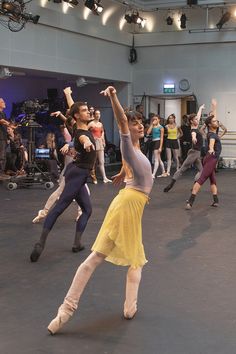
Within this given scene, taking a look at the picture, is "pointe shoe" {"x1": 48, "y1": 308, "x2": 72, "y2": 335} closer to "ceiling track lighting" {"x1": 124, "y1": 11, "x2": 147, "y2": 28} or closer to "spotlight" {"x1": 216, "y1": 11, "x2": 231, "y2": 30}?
"ceiling track lighting" {"x1": 124, "y1": 11, "x2": 147, "y2": 28}

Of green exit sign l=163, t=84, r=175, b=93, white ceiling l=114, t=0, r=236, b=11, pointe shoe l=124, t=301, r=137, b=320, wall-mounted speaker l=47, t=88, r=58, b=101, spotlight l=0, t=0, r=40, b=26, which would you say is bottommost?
pointe shoe l=124, t=301, r=137, b=320

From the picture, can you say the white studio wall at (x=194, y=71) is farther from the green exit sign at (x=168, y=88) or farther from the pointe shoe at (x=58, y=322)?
the pointe shoe at (x=58, y=322)

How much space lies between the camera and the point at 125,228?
3.64 meters

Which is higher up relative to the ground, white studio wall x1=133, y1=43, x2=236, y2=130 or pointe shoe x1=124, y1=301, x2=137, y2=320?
white studio wall x1=133, y1=43, x2=236, y2=130

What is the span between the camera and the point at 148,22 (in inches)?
738

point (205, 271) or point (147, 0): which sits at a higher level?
point (147, 0)

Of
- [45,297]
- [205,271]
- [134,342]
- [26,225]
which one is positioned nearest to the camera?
[134,342]

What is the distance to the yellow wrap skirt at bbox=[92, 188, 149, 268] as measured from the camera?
3.62m

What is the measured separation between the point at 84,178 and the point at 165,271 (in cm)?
123

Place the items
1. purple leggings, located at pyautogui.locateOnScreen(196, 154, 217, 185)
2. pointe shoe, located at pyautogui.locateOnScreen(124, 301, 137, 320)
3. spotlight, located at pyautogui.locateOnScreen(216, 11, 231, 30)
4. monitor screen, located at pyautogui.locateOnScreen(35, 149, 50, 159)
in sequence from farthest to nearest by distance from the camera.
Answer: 1. spotlight, located at pyautogui.locateOnScreen(216, 11, 231, 30)
2. monitor screen, located at pyautogui.locateOnScreen(35, 149, 50, 159)
3. purple leggings, located at pyautogui.locateOnScreen(196, 154, 217, 185)
4. pointe shoe, located at pyautogui.locateOnScreen(124, 301, 137, 320)

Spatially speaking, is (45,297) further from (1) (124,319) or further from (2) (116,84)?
(2) (116,84)

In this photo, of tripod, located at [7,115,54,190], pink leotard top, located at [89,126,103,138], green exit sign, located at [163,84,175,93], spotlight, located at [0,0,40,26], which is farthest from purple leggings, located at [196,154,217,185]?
green exit sign, located at [163,84,175,93]

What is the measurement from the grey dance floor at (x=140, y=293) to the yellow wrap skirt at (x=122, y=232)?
1.63 feet

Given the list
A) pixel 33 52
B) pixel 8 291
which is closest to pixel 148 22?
pixel 33 52
